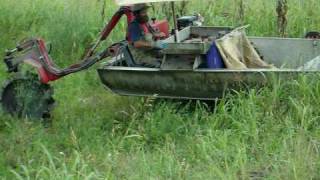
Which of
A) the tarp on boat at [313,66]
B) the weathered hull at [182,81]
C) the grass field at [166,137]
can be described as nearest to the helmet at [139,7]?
the weathered hull at [182,81]

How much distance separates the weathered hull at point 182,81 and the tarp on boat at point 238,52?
0.28m

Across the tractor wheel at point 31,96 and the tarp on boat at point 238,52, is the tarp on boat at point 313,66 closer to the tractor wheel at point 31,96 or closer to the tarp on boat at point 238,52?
the tarp on boat at point 238,52

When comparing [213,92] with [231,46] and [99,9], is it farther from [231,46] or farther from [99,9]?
[99,9]

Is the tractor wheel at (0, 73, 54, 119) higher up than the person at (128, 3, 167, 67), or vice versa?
the person at (128, 3, 167, 67)

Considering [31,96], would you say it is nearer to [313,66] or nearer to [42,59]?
[42,59]

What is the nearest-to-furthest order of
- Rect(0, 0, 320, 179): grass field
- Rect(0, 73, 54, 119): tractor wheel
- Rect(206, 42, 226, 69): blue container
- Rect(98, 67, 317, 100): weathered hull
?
Rect(0, 0, 320, 179): grass field < Rect(98, 67, 317, 100): weathered hull < Rect(206, 42, 226, 69): blue container < Rect(0, 73, 54, 119): tractor wheel

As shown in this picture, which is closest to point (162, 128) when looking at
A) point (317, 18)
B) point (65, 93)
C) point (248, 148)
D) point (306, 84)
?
point (248, 148)

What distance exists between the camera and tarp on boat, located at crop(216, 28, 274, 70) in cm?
573

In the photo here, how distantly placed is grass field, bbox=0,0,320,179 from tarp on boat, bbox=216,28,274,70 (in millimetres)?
449

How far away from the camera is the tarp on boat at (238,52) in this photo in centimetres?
573

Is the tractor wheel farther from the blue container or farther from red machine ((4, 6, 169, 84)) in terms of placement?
the blue container

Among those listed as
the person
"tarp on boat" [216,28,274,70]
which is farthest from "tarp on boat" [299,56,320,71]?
the person

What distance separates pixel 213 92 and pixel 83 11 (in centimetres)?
348

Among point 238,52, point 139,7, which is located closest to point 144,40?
point 139,7
